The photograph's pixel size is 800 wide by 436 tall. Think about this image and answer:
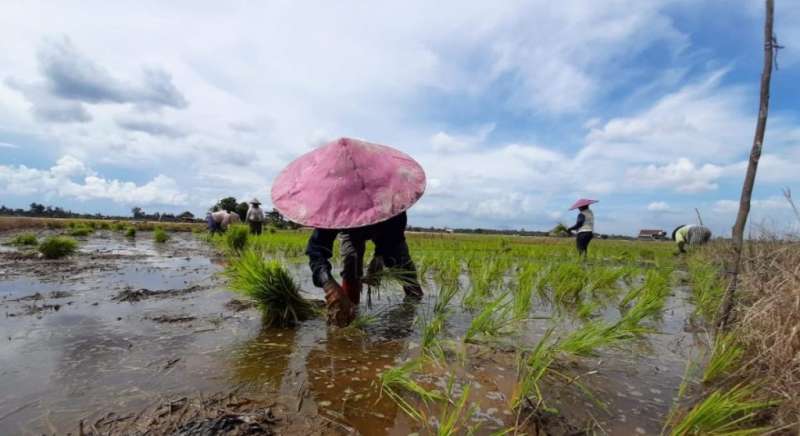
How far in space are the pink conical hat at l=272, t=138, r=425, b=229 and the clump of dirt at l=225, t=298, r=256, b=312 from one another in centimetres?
122

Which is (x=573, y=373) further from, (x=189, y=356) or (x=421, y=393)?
(x=189, y=356)

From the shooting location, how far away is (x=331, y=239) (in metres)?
2.87

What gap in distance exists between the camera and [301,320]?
3.05 metres

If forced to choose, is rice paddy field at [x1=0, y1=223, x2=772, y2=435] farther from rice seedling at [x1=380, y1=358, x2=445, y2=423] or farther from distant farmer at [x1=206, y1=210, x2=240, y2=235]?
distant farmer at [x1=206, y1=210, x2=240, y2=235]

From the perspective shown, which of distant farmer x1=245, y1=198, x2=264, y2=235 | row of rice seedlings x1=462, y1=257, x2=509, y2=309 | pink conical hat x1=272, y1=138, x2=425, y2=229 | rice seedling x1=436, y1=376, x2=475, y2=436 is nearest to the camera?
rice seedling x1=436, y1=376, x2=475, y2=436

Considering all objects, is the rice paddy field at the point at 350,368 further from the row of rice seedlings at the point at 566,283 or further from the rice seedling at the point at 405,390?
the row of rice seedlings at the point at 566,283

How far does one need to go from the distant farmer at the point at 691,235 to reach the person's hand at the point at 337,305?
953 centimetres

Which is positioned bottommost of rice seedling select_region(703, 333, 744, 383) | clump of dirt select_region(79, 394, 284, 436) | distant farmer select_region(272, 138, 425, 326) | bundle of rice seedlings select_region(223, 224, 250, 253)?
clump of dirt select_region(79, 394, 284, 436)

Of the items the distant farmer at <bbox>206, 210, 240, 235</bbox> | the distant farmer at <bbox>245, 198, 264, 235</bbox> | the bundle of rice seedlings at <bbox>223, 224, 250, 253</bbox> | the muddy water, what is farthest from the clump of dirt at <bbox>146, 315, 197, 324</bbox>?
the distant farmer at <bbox>206, 210, 240, 235</bbox>

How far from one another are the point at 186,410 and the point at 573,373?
1.80m

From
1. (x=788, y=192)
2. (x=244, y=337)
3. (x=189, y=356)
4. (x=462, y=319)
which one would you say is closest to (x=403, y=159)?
(x=462, y=319)

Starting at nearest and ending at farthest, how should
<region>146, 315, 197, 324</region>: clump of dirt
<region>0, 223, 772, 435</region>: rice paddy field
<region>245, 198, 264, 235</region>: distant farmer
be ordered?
<region>0, 223, 772, 435</region>: rice paddy field
<region>146, 315, 197, 324</region>: clump of dirt
<region>245, 198, 264, 235</region>: distant farmer

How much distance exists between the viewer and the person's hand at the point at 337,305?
2676 millimetres

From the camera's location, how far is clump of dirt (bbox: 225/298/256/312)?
3.40m
